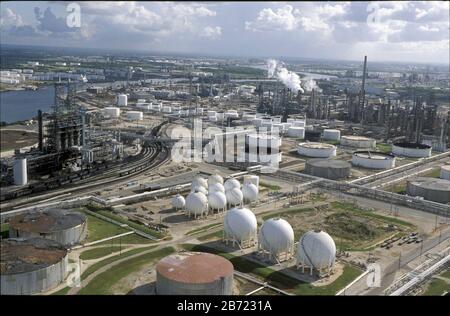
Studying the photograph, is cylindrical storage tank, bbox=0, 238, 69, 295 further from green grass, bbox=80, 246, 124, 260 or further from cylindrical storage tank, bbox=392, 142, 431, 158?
cylindrical storage tank, bbox=392, 142, 431, 158

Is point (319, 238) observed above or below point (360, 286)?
above

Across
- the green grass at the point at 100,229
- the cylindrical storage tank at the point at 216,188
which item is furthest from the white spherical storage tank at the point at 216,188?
the green grass at the point at 100,229

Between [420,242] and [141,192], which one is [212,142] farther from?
[420,242]

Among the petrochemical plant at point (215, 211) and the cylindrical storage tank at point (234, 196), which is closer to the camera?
the petrochemical plant at point (215, 211)

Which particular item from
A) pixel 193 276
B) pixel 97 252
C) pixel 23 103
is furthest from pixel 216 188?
pixel 23 103

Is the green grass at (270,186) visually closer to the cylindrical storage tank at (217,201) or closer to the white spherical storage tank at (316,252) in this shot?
the cylindrical storage tank at (217,201)

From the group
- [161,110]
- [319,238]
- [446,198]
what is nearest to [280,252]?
[319,238]

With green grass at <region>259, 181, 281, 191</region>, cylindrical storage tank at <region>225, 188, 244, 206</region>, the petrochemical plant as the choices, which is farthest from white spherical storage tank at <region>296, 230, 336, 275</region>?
green grass at <region>259, 181, 281, 191</region>
